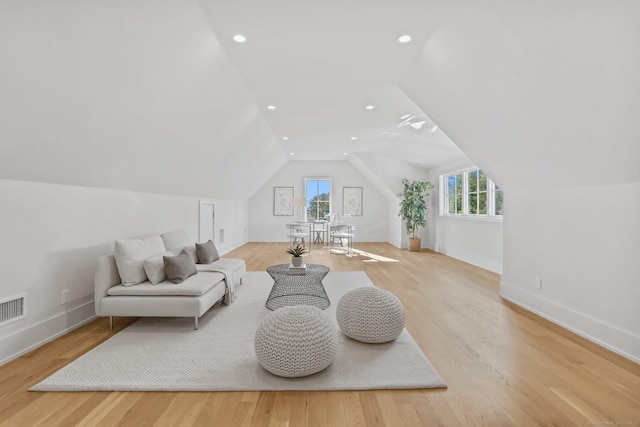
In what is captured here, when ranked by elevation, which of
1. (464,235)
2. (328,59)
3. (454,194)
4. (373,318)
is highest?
(328,59)

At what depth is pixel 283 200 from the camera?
32.1 feet

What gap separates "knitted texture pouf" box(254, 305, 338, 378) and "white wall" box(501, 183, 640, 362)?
229cm

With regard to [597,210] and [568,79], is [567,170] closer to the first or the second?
[597,210]

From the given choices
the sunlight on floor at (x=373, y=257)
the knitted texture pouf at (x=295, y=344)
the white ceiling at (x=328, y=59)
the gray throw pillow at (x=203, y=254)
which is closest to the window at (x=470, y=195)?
the white ceiling at (x=328, y=59)

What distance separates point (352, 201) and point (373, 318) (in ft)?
24.2

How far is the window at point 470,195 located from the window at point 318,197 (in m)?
3.45

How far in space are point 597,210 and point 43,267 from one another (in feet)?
15.5

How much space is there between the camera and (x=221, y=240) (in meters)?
7.18

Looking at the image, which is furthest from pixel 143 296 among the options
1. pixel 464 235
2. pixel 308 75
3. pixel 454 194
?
A: pixel 454 194

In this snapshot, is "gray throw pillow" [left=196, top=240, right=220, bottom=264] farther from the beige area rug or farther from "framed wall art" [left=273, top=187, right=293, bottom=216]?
"framed wall art" [left=273, top=187, right=293, bottom=216]

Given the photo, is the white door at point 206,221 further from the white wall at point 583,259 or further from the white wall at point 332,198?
the white wall at point 583,259

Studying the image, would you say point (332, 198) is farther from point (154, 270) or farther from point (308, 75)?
point (154, 270)

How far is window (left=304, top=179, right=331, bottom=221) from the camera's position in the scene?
32.1 feet

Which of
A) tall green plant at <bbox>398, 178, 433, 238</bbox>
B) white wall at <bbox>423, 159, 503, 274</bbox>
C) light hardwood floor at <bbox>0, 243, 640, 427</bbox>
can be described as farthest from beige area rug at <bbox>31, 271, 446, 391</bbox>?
tall green plant at <bbox>398, 178, 433, 238</bbox>
